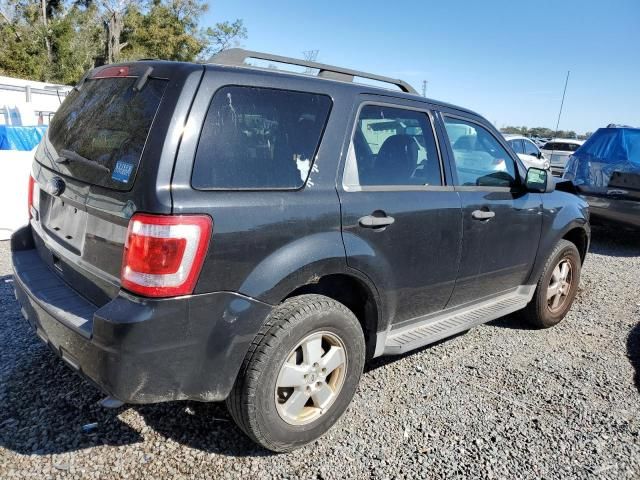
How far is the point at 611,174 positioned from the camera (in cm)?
729

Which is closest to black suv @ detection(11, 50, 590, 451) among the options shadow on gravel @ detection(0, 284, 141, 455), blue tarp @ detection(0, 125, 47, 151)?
shadow on gravel @ detection(0, 284, 141, 455)

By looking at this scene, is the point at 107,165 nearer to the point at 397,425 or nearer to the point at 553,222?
the point at 397,425

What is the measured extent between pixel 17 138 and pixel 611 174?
10091 millimetres

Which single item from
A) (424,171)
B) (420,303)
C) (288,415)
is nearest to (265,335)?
(288,415)

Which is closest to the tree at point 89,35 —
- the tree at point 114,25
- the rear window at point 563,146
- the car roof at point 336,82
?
the tree at point 114,25

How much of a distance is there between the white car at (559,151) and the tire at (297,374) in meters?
19.8

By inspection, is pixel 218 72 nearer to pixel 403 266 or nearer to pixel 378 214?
pixel 378 214

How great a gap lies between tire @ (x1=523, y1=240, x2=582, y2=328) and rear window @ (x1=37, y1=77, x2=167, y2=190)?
3.36 meters

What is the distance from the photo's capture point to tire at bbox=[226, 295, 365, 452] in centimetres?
229

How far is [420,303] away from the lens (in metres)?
3.11

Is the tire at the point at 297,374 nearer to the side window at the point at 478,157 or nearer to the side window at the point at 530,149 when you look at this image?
the side window at the point at 478,157

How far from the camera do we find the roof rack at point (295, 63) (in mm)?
2439

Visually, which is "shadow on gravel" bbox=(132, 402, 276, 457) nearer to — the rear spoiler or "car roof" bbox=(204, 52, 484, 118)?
the rear spoiler

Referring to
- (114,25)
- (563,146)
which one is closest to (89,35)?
(114,25)
